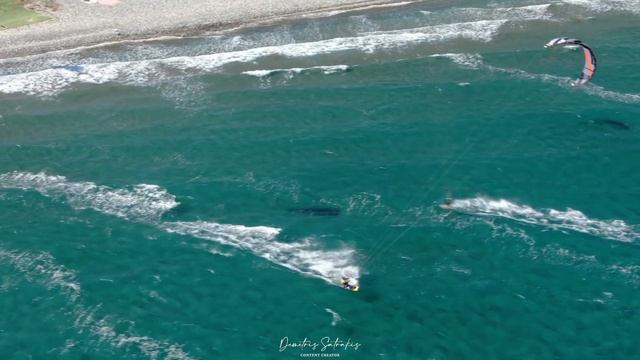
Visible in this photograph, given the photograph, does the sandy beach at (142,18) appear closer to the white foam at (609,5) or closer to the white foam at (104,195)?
the white foam at (609,5)

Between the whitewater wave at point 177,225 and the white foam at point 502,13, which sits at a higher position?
the white foam at point 502,13

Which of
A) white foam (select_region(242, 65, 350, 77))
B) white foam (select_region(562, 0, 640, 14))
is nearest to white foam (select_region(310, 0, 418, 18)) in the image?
white foam (select_region(242, 65, 350, 77))

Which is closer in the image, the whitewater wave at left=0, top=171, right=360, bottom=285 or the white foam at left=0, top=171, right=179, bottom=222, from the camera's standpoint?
the whitewater wave at left=0, top=171, right=360, bottom=285

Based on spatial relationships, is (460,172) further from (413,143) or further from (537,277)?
(537,277)

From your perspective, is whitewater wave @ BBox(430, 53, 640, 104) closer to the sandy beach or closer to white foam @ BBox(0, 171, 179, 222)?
the sandy beach

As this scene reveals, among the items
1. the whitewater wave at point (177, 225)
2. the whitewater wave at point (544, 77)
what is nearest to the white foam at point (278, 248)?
the whitewater wave at point (177, 225)

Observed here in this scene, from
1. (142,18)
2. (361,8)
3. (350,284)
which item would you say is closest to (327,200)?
(350,284)

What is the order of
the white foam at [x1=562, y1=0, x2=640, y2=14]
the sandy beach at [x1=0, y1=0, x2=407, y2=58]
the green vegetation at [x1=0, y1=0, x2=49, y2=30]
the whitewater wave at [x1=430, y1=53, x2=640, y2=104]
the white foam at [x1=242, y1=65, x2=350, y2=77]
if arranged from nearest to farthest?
the whitewater wave at [x1=430, y1=53, x2=640, y2=104], the white foam at [x1=242, y1=65, x2=350, y2=77], the sandy beach at [x1=0, y1=0, x2=407, y2=58], the white foam at [x1=562, y1=0, x2=640, y2=14], the green vegetation at [x1=0, y1=0, x2=49, y2=30]
